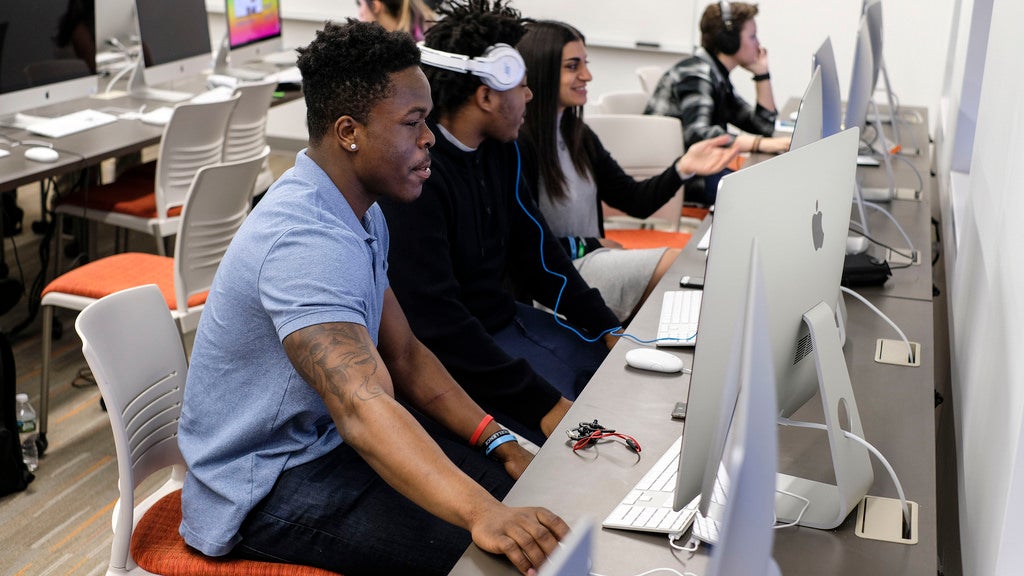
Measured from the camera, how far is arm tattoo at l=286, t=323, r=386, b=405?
137 centimetres

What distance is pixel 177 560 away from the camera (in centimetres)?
156

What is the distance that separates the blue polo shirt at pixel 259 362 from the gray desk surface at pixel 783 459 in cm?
37

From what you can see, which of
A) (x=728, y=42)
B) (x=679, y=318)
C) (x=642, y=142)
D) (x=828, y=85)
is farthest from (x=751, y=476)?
(x=728, y=42)

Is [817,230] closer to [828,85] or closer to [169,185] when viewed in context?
[828,85]

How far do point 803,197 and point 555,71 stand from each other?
5.02 ft

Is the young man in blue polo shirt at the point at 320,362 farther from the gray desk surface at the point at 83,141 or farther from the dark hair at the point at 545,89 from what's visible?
the gray desk surface at the point at 83,141

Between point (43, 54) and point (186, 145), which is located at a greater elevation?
point (43, 54)

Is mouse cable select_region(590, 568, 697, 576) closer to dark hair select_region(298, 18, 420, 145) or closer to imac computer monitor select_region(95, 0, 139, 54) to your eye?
dark hair select_region(298, 18, 420, 145)

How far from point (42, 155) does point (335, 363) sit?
7.80 feet

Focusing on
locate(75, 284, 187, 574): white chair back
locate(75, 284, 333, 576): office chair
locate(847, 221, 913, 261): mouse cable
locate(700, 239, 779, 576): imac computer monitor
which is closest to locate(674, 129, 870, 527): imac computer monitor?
locate(700, 239, 779, 576): imac computer monitor

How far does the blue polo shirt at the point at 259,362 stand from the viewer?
4.72 feet

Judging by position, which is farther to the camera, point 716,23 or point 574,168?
point 716,23

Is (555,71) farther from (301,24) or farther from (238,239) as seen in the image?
(301,24)

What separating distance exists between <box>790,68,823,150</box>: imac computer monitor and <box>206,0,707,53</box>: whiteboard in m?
3.92
